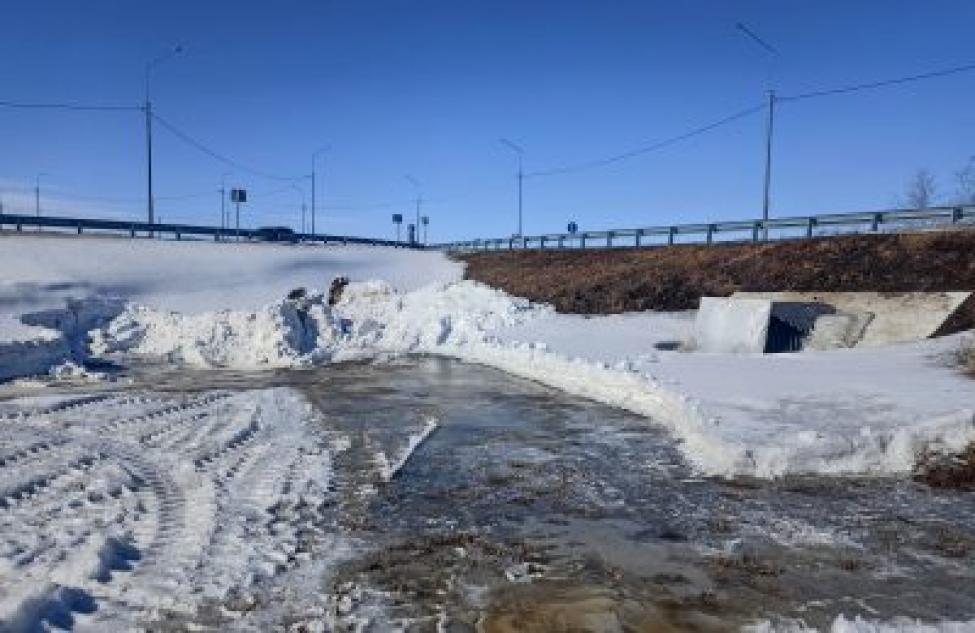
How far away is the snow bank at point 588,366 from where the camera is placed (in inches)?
401

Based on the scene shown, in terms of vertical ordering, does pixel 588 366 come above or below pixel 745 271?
below

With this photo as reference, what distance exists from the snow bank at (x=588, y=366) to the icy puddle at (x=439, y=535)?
67 cm

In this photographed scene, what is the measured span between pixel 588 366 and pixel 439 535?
1062 centimetres

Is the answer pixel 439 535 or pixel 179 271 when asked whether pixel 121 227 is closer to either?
pixel 179 271

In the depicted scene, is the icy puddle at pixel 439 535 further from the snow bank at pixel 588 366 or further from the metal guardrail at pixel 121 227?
the metal guardrail at pixel 121 227

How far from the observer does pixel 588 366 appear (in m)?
18.0

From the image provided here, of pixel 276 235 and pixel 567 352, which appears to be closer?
pixel 567 352

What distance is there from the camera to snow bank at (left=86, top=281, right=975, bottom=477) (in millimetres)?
10195

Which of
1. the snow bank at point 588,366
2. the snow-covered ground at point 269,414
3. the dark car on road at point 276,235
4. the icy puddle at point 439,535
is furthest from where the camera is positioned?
the dark car on road at point 276,235

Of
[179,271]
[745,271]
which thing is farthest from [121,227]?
[745,271]

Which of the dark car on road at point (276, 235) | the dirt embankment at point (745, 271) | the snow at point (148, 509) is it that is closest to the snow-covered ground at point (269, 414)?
the snow at point (148, 509)

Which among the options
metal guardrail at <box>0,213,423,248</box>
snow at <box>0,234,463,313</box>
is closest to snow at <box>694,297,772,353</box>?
snow at <box>0,234,463,313</box>

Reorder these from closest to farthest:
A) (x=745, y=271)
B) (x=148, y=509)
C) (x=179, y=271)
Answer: (x=148, y=509)
(x=745, y=271)
(x=179, y=271)

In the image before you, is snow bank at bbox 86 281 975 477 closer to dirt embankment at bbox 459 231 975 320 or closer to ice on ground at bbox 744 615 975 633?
dirt embankment at bbox 459 231 975 320
